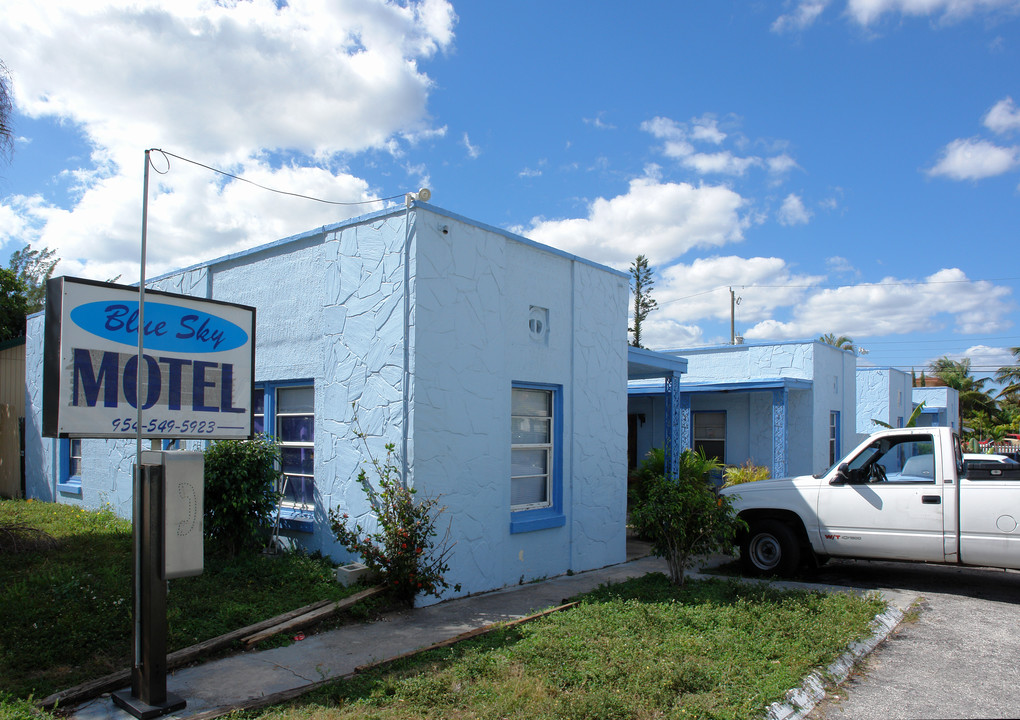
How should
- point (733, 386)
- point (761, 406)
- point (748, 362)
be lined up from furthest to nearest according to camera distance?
point (748, 362) < point (761, 406) < point (733, 386)

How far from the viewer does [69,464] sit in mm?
13688

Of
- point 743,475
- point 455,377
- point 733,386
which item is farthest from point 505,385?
point 733,386

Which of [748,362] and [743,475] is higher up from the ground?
[748,362]

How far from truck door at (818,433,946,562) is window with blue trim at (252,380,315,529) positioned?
6551mm

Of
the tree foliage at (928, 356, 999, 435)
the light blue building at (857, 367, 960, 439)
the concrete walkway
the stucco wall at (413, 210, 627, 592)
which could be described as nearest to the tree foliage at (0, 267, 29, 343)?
the stucco wall at (413, 210, 627, 592)

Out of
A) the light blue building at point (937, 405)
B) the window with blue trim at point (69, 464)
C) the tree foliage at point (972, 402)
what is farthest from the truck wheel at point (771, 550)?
the tree foliage at point (972, 402)

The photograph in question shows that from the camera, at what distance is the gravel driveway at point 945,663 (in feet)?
16.6

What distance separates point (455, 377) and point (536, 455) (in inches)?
78.6

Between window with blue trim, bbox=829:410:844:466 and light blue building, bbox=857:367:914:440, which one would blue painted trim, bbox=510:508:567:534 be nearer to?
window with blue trim, bbox=829:410:844:466

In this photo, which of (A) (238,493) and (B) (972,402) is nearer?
(A) (238,493)

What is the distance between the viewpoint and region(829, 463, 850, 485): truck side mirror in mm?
9133

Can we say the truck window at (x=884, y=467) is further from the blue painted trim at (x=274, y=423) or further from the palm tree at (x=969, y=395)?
the palm tree at (x=969, y=395)

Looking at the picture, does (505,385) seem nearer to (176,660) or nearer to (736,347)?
(176,660)

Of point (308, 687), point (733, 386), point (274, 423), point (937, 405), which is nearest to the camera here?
point (308, 687)
